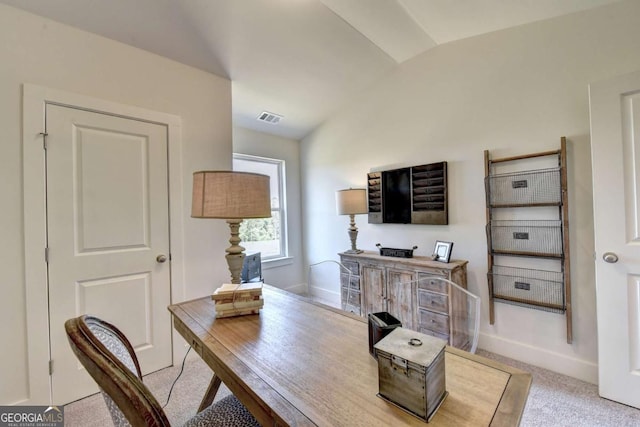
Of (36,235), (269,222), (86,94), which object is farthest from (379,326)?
(269,222)

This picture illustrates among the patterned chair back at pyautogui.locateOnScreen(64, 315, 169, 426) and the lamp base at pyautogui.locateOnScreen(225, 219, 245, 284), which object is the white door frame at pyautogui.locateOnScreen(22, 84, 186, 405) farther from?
the patterned chair back at pyautogui.locateOnScreen(64, 315, 169, 426)

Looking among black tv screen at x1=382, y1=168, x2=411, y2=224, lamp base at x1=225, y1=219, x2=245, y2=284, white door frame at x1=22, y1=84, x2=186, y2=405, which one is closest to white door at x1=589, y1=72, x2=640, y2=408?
black tv screen at x1=382, y1=168, x2=411, y2=224

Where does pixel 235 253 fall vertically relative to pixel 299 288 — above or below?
above

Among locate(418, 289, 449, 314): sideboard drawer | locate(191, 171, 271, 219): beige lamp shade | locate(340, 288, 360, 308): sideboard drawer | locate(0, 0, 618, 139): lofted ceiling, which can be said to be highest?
locate(0, 0, 618, 139): lofted ceiling

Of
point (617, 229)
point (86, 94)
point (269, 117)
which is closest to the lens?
point (617, 229)

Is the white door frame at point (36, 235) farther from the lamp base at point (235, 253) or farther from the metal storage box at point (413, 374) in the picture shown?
the metal storage box at point (413, 374)

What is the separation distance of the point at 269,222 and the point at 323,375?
3.21 m

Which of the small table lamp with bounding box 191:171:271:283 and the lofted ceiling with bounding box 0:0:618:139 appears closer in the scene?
the small table lamp with bounding box 191:171:271:283

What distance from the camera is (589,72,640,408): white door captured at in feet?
5.43

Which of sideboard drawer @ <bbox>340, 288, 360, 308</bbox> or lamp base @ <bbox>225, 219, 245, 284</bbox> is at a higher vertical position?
lamp base @ <bbox>225, 219, 245, 284</bbox>

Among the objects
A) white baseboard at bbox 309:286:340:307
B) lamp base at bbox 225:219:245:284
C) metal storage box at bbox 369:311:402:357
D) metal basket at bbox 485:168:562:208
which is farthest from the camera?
white baseboard at bbox 309:286:340:307

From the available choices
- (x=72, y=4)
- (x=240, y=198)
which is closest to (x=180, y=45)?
(x=72, y=4)

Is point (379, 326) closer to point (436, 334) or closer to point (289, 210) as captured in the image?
point (436, 334)

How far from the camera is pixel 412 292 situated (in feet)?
8.07
